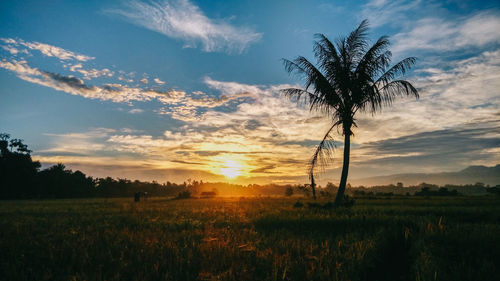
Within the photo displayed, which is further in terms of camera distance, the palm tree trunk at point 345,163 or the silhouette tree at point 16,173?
the silhouette tree at point 16,173

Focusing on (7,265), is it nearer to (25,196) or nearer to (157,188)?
(25,196)

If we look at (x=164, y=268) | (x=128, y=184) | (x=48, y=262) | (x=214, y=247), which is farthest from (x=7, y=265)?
(x=128, y=184)

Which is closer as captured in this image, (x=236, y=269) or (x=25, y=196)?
(x=236, y=269)

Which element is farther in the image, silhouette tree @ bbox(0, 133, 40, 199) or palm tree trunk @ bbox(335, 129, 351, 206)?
silhouette tree @ bbox(0, 133, 40, 199)

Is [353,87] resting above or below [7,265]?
above

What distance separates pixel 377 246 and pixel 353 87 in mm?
14913

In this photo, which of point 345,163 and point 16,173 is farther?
point 16,173

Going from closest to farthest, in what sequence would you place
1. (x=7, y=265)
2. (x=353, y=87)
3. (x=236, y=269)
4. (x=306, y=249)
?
(x=236, y=269) < (x=7, y=265) < (x=306, y=249) < (x=353, y=87)

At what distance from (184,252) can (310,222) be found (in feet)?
12.4

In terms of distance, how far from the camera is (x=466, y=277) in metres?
2.37

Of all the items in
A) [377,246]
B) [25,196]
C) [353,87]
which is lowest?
[25,196]

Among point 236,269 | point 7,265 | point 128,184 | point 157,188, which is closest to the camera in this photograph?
point 236,269

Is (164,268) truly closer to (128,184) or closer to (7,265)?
(7,265)

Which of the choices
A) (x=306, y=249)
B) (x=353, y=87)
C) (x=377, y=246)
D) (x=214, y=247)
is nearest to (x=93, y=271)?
(x=214, y=247)
